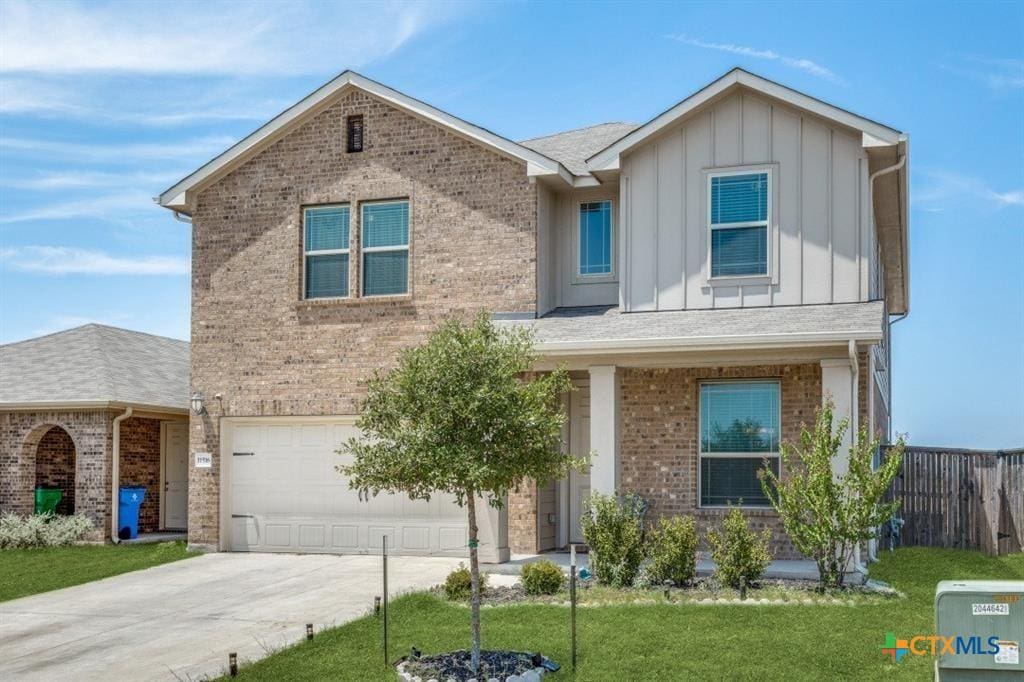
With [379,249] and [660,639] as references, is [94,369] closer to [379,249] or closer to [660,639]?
[379,249]

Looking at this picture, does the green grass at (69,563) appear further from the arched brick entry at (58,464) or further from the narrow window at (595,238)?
the narrow window at (595,238)

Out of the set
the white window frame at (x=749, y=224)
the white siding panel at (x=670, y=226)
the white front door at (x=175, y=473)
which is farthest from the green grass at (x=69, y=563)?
the white window frame at (x=749, y=224)

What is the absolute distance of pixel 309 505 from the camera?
18.3 metres

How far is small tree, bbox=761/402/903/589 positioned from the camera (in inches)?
514

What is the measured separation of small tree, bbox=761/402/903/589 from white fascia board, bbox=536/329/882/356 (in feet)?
3.45

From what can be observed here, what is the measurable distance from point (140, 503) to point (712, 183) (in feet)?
40.4

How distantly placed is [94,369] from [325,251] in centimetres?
663

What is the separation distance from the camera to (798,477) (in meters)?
13.3

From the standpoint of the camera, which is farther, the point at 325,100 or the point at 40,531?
the point at 40,531

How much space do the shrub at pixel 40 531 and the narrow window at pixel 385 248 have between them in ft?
23.5

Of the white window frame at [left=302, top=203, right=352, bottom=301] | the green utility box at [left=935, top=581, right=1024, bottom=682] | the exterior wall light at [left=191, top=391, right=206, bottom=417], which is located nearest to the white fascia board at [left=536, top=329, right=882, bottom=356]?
the white window frame at [left=302, top=203, right=352, bottom=301]

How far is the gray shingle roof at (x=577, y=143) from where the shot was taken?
18812mm

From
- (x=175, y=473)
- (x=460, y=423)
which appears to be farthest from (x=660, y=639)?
(x=175, y=473)

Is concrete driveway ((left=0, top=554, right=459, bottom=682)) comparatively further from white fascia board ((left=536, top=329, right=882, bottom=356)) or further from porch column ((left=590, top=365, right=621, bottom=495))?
white fascia board ((left=536, top=329, right=882, bottom=356))
